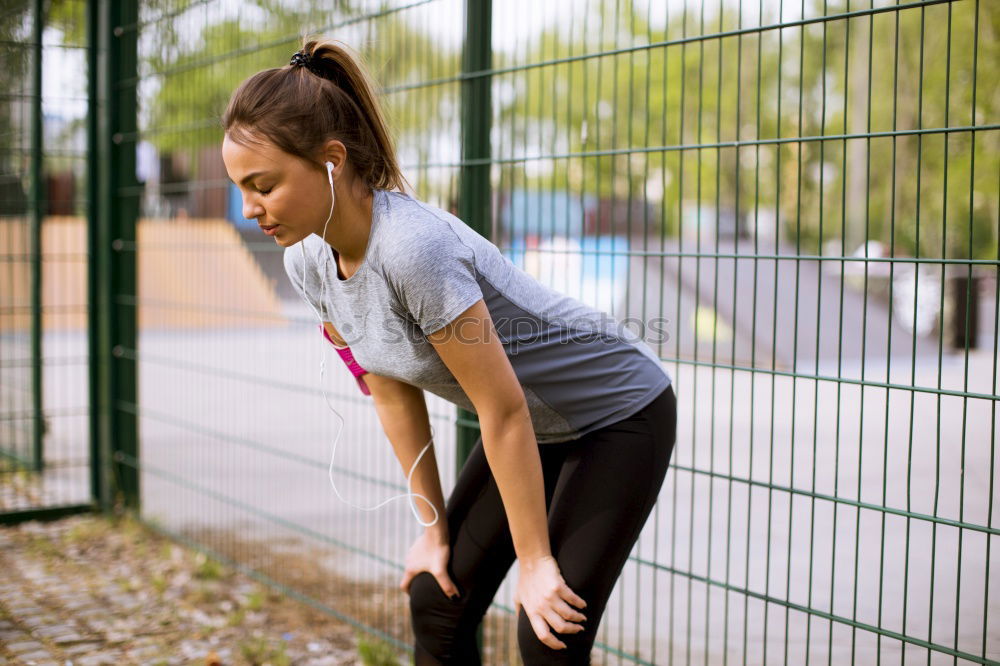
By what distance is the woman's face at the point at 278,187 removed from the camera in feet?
5.84

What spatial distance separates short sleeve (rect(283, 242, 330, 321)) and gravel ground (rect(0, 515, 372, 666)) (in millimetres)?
1733

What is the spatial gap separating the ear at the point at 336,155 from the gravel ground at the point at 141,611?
213 cm

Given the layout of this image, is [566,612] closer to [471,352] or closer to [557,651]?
[557,651]

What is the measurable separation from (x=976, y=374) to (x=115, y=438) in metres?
8.91

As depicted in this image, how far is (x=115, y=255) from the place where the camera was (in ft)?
16.8

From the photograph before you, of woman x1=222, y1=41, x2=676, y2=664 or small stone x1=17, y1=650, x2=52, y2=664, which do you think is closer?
woman x1=222, y1=41, x2=676, y2=664

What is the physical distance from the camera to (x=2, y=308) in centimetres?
568

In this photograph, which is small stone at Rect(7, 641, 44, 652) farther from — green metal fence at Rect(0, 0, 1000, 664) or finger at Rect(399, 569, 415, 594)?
finger at Rect(399, 569, 415, 594)

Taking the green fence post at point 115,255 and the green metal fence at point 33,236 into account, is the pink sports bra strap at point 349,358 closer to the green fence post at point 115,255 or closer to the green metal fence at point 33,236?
the green fence post at point 115,255

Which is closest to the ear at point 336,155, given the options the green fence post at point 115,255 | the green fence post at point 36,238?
the green fence post at point 115,255

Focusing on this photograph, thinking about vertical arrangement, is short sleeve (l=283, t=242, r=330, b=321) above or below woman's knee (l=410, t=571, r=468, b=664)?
above

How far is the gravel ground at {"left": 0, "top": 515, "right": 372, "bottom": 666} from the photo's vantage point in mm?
3473

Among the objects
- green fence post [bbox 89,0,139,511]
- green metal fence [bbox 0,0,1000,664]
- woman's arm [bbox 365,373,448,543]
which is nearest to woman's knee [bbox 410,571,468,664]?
woman's arm [bbox 365,373,448,543]

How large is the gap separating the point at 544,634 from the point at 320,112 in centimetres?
105
